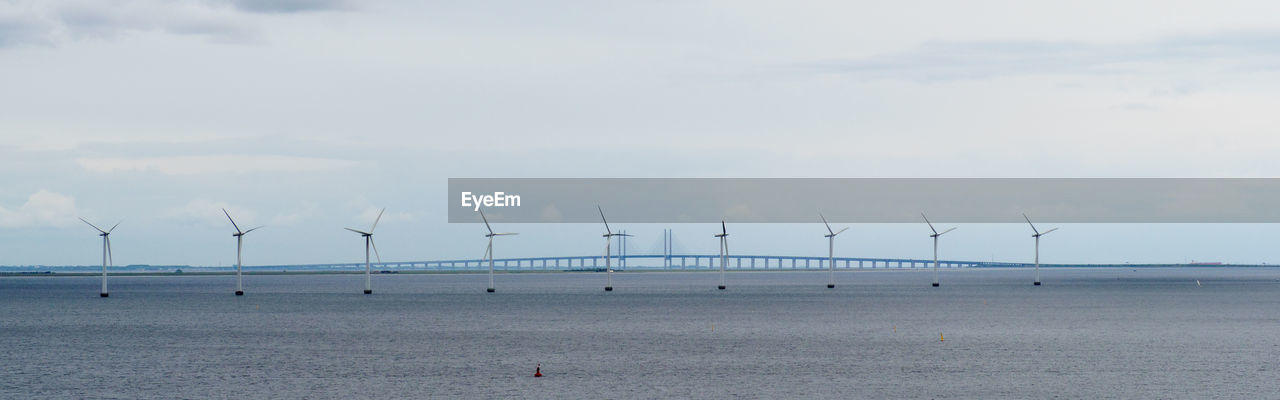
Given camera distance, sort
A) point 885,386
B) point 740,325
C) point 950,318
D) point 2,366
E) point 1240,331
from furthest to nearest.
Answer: point 950,318 → point 740,325 → point 1240,331 → point 2,366 → point 885,386

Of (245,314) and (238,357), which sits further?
(245,314)

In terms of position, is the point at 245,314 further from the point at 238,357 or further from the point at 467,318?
the point at 238,357

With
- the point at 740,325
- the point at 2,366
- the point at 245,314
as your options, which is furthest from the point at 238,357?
the point at 245,314

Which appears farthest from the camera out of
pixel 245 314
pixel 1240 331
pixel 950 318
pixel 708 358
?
pixel 245 314

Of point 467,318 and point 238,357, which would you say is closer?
point 238,357

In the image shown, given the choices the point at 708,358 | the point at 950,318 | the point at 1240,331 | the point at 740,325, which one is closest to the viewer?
the point at 708,358

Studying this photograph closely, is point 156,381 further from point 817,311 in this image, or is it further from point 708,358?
point 817,311

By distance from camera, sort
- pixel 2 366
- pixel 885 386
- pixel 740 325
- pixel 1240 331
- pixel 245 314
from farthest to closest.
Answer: pixel 245 314 < pixel 740 325 < pixel 1240 331 < pixel 2 366 < pixel 885 386

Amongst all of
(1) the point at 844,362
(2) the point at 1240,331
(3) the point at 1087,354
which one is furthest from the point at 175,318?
(2) the point at 1240,331
